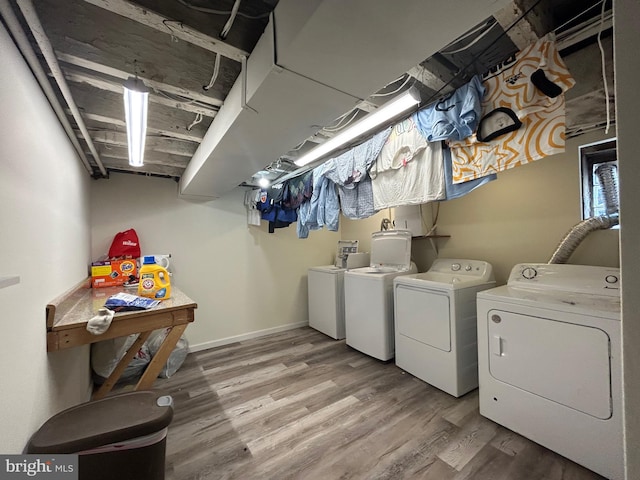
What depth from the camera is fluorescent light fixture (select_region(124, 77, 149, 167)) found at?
3.56 ft

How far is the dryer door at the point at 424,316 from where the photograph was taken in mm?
2160

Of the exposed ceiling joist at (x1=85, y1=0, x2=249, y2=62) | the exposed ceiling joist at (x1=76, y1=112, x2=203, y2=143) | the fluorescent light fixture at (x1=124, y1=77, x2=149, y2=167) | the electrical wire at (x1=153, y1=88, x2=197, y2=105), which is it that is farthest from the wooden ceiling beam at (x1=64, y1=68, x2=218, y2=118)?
the exposed ceiling joist at (x1=85, y1=0, x2=249, y2=62)

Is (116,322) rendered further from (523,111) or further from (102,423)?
(523,111)

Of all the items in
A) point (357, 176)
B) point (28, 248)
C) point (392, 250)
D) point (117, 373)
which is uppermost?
point (357, 176)

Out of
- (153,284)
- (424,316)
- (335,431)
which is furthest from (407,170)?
(153,284)

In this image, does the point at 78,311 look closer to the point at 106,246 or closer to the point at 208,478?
the point at 208,478

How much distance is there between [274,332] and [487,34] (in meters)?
3.95

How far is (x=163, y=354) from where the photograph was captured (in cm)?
158

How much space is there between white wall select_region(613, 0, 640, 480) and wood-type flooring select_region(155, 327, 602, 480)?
1.41 metres

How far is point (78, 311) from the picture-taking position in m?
1.46

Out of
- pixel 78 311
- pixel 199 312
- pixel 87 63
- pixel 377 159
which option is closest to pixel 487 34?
pixel 377 159

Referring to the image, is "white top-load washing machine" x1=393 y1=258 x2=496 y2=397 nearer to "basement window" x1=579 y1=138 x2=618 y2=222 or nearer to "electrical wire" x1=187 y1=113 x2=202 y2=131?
"basement window" x1=579 y1=138 x2=618 y2=222

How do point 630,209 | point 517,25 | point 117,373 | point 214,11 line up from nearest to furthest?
point 630,209 → point 214,11 → point 517,25 → point 117,373

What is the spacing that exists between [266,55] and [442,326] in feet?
7.67
